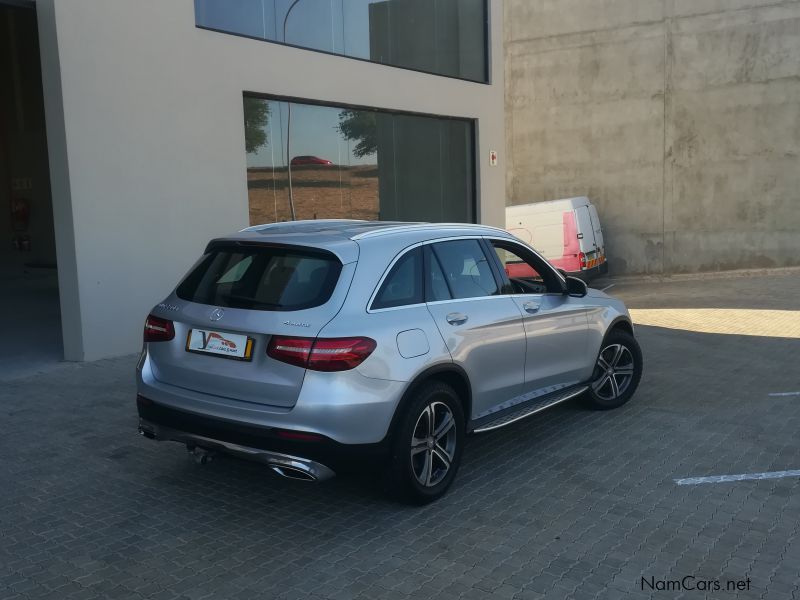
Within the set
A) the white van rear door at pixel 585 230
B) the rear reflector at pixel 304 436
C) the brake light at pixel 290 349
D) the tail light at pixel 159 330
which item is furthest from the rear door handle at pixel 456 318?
the white van rear door at pixel 585 230

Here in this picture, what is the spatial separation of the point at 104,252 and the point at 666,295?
12235 millimetres

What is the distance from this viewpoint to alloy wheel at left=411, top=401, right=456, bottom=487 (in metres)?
4.56

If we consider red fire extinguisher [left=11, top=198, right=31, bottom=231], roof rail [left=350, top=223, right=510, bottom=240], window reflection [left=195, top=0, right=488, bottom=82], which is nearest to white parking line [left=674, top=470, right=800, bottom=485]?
roof rail [left=350, top=223, right=510, bottom=240]

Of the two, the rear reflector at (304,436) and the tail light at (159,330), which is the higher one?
the tail light at (159,330)

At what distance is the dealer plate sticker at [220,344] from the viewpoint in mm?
4223

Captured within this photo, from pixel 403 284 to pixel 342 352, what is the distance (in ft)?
2.50

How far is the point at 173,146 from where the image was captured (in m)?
9.26

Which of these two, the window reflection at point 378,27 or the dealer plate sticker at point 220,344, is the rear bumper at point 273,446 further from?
the window reflection at point 378,27

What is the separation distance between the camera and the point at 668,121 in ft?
66.7

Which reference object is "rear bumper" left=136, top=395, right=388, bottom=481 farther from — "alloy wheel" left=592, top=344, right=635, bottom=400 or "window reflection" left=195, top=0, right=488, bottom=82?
"window reflection" left=195, top=0, right=488, bottom=82

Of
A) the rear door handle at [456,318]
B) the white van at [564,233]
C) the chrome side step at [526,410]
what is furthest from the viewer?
the white van at [564,233]

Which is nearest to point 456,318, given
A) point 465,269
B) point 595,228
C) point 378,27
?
point 465,269

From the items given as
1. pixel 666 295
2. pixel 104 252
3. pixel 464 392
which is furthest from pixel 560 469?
pixel 666 295

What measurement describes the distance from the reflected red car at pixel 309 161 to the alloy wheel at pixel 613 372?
6.08 metres
